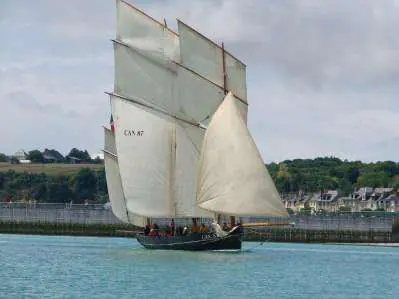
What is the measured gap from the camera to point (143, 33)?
96812mm

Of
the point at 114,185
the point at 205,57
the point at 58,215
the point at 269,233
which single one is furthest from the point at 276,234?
the point at 205,57

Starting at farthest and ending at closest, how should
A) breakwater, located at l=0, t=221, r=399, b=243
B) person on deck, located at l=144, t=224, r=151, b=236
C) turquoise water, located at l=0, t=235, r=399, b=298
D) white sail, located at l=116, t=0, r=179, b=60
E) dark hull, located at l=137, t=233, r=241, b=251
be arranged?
1. breakwater, located at l=0, t=221, r=399, b=243
2. person on deck, located at l=144, t=224, r=151, b=236
3. white sail, located at l=116, t=0, r=179, b=60
4. dark hull, located at l=137, t=233, r=241, b=251
5. turquoise water, located at l=0, t=235, r=399, b=298

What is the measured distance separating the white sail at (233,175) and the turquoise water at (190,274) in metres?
3.13

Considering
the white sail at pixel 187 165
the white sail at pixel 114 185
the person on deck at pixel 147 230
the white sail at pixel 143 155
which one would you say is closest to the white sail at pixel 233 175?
the white sail at pixel 187 165

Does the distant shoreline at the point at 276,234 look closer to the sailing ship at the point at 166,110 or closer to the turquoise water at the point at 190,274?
the turquoise water at the point at 190,274

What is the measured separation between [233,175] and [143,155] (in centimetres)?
905

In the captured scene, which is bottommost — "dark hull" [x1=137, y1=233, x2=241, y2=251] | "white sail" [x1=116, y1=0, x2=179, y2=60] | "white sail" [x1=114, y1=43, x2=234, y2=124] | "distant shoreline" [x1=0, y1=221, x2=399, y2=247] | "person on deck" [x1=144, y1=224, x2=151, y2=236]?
"dark hull" [x1=137, y1=233, x2=241, y2=251]

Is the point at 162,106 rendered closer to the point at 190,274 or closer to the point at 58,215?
the point at 190,274

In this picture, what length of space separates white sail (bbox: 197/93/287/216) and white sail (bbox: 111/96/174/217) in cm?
601

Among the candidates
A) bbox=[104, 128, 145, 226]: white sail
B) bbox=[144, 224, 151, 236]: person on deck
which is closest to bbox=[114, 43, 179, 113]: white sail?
bbox=[144, 224, 151, 236]: person on deck

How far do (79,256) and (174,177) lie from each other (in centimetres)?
968

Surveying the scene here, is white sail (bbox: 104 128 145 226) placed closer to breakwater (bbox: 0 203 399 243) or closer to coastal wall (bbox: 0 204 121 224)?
breakwater (bbox: 0 203 399 243)

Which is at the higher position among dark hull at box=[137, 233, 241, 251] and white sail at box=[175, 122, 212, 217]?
white sail at box=[175, 122, 212, 217]

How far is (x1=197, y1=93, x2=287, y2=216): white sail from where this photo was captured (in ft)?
286
